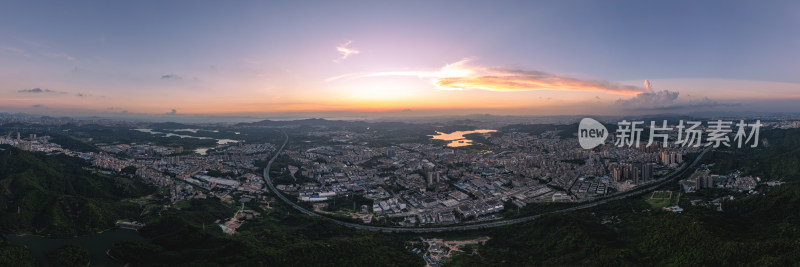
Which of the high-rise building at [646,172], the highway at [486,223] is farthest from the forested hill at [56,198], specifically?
the high-rise building at [646,172]

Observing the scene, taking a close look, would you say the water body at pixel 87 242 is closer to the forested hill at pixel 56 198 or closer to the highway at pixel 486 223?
the forested hill at pixel 56 198

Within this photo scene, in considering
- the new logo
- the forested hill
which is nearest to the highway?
the forested hill

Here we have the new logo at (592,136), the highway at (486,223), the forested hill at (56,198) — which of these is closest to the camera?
the forested hill at (56,198)

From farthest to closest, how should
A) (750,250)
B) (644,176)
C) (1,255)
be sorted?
1. (644,176)
2. (1,255)
3. (750,250)

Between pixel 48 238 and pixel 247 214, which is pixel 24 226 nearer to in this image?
pixel 48 238

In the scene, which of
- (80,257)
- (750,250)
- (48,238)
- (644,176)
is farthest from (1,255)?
(644,176)

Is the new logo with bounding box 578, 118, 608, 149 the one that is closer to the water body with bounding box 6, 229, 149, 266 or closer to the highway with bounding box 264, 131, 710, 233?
the highway with bounding box 264, 131, 710, 233

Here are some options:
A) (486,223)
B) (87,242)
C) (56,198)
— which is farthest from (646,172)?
(56,198)

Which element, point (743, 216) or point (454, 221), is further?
point (454, 221)

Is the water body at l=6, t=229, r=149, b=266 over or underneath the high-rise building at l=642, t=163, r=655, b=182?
underneath
